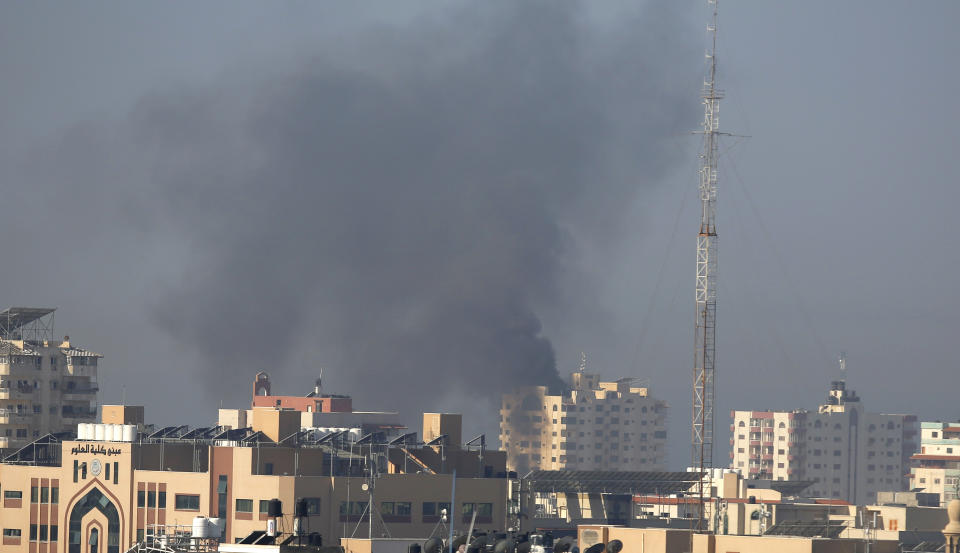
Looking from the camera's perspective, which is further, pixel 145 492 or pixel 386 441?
pixel 386 441

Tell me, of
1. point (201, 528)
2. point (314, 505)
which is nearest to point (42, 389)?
point (314, 505)

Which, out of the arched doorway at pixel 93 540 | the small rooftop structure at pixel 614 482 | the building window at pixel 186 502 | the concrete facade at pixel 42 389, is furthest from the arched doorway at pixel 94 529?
the concrete facade at pixel 42 389

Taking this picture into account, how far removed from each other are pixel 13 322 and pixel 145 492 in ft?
217

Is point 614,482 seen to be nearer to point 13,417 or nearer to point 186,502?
point 186,502

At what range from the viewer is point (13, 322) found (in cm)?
19350

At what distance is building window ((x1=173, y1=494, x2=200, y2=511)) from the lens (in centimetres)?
13050

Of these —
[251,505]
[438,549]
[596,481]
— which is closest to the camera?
[438,549]

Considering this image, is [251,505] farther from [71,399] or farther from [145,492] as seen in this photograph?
[71,399]

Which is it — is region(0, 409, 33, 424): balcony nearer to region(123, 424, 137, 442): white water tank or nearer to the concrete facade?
the concrete facade

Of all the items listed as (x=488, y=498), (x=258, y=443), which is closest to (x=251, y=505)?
(x=258, y=443)

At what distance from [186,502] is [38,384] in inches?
2479

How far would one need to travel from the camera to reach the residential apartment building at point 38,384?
614 ft

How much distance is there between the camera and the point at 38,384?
620 feet

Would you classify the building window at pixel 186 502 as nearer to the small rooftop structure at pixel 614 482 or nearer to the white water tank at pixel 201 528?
the small rooftop structure at pixel 614 482
